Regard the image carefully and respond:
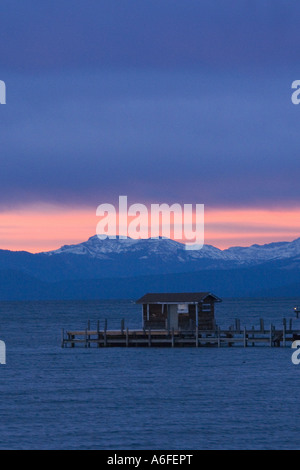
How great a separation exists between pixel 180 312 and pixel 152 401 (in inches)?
1200

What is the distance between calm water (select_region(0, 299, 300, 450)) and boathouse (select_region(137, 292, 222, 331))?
112 inches

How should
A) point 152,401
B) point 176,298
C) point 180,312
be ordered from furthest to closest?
point 176,298 → point 180,312 → point 152,401

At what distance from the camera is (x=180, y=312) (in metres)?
84.9

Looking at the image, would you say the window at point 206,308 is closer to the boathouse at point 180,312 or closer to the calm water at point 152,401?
the boathouse at point 180,312

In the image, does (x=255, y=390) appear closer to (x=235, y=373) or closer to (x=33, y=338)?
(x=235, y=373)

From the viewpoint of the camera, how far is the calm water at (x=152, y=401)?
4272cm

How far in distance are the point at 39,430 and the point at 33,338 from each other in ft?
276

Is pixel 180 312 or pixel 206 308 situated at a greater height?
pixel 206 308

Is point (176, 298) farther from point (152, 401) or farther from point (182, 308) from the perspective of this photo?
point (152, 401)

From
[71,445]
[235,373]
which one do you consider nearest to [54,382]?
[235,373]

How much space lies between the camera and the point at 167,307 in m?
84.9

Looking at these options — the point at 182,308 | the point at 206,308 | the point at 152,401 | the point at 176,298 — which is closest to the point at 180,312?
the point at 182,308

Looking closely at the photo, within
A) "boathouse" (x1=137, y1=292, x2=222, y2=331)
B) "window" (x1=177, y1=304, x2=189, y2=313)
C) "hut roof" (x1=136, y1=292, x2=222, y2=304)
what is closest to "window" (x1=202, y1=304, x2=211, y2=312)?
"boathouse" (x1=137, y1=292, x2=222, y2=331)

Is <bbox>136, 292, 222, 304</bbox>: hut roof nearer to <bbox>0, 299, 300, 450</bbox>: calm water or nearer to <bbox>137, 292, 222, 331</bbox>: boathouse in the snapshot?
<bbox>137, 292, 222, 331</bbox>: boathouse
